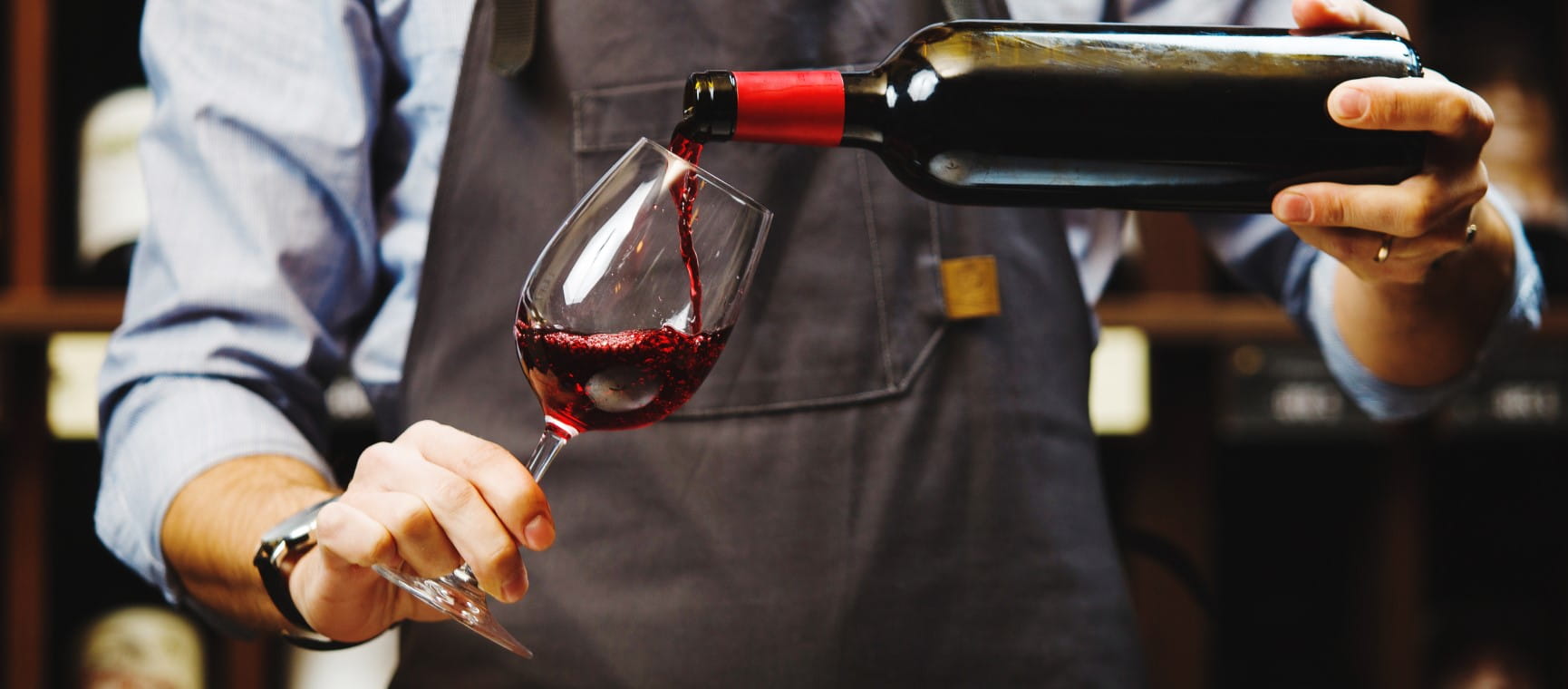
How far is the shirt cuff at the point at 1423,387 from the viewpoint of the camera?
36.2 inches

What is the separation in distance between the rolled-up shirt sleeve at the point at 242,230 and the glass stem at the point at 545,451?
0.71 ft

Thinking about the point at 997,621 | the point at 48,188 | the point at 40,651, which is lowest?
the point at 40,651

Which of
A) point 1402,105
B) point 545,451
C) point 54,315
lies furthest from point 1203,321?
point 54,315

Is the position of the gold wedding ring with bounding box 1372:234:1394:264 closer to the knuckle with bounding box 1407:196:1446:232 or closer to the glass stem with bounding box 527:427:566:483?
the knuckle with bounding box 1407:196:1446:232

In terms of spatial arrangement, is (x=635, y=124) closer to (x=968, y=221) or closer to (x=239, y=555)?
(x=968, y=221)

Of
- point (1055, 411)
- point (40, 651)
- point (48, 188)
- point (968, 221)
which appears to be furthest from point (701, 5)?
point (40, 651)

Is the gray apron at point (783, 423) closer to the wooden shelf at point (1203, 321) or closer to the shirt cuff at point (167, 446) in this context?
the shirt cuff at point (167, 446)

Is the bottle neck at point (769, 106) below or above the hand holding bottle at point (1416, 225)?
above

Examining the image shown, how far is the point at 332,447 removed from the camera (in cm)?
180

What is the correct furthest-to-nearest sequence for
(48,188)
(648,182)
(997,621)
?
(48,188) < (997,621) < (648,182)

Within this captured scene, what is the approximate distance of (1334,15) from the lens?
0.72 m

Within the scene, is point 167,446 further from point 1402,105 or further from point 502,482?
point 1402,105

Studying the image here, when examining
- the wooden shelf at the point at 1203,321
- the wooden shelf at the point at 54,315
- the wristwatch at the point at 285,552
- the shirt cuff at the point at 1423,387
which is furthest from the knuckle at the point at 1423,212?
the wooden shelf at the point at 54,315

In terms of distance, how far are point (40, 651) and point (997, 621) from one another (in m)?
1.30
